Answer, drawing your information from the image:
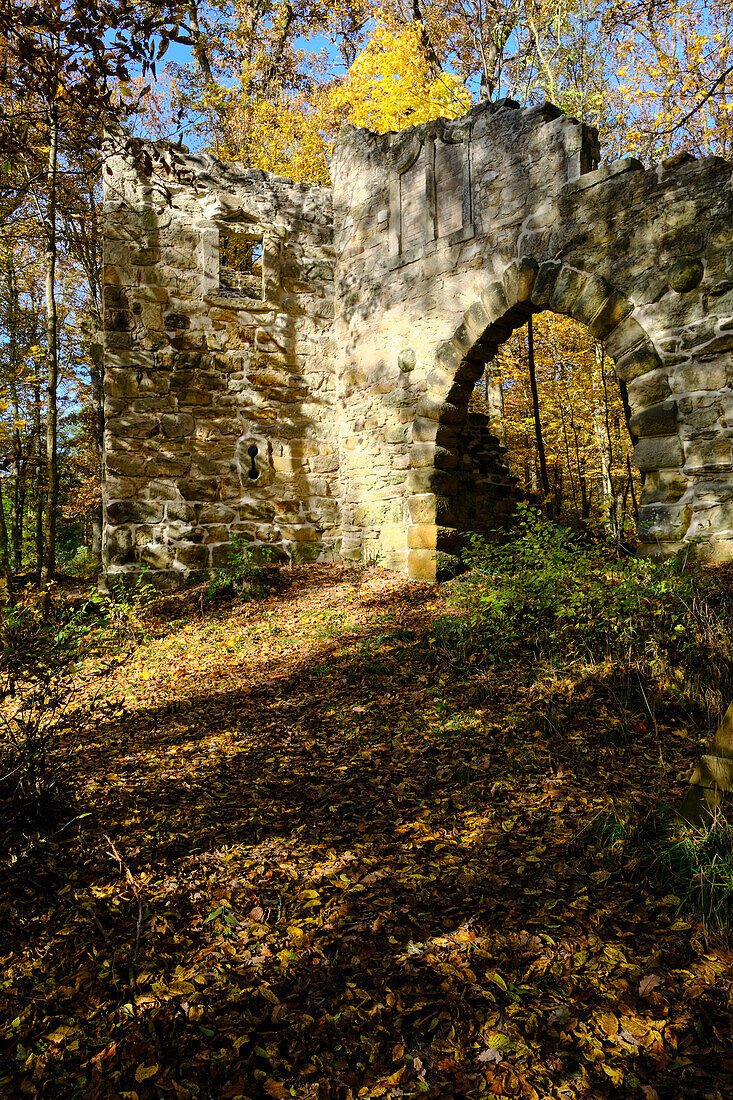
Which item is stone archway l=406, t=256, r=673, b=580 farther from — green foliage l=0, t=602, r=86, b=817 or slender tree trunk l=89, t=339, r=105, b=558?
slender tree trunk l=89, t=339, r=105, b=558

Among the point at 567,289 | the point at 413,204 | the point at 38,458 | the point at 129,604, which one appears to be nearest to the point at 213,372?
the point at 129,604

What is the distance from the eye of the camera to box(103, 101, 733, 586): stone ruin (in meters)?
5.18

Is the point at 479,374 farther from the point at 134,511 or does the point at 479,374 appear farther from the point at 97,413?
the point at 97,413

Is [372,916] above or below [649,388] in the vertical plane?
below

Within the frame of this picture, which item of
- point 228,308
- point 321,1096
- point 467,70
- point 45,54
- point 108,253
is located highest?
point 467,70

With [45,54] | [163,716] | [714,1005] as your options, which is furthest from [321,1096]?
[45,54]

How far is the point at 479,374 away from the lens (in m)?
7.01

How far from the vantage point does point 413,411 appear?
7301mm

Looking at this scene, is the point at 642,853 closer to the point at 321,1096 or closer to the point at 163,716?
the point at 321,1096

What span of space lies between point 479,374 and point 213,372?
3.24m

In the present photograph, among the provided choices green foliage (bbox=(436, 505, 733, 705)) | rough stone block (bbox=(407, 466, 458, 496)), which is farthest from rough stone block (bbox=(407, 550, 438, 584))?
green foliage (bbox=(436, 505, 733, 705))

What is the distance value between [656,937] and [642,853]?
0.37 m

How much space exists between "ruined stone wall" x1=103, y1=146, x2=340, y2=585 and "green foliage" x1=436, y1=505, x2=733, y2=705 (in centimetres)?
348

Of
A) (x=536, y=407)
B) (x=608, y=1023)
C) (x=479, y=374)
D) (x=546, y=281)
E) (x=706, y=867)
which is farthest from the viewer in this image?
(x=536, y=407)
